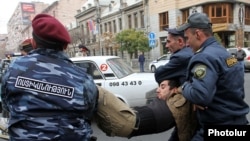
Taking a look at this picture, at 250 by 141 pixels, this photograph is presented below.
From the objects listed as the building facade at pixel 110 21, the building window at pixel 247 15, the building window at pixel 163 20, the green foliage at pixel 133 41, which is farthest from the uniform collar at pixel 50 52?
the building window at pixel 247 15

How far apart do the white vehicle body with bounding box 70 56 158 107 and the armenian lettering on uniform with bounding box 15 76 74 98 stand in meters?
5.16

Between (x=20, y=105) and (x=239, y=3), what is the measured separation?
3260 cm

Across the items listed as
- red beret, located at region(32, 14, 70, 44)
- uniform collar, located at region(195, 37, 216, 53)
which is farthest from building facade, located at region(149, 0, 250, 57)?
red beret, located at region(32, 14, 70, 44)

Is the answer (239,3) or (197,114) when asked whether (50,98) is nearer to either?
(197,114)

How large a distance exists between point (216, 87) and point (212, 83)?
0.30 ft

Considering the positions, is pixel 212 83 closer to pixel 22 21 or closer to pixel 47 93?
pixel 47 93

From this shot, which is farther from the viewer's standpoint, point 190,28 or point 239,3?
point 239,3

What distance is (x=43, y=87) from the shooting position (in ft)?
5.58

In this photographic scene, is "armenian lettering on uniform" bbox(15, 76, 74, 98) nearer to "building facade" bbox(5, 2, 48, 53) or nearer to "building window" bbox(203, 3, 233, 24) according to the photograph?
"building window" bbox(203, 3, 233, 24)

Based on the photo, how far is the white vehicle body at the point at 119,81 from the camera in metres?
6.95

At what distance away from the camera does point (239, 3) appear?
31.3 meters

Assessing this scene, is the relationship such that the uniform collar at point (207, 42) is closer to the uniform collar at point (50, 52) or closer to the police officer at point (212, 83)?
the police officer at point (212, 83)

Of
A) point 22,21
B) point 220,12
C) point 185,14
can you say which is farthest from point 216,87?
point 22,21

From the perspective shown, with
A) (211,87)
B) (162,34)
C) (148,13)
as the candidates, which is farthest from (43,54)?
(148,13)
